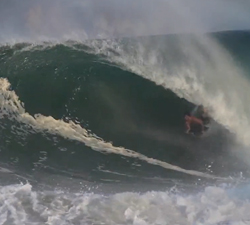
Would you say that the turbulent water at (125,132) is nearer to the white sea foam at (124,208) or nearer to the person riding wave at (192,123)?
the white sea foam at (124,208)

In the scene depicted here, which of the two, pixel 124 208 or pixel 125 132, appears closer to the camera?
pixel 124 208

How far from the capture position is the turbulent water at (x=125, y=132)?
271 inches

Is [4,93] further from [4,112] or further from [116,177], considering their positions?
[116,177]

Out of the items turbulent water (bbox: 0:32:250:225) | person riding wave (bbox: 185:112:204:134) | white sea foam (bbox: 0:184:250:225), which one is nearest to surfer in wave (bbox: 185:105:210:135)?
person riding wave (bbox: 185:112:204:134)

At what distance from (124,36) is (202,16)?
1.78 meters

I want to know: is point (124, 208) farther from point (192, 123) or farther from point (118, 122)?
point (192, 123)

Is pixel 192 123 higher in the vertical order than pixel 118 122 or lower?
higher

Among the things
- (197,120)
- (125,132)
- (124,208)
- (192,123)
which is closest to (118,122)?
(125,132)

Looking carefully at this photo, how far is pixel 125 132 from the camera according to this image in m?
7.71

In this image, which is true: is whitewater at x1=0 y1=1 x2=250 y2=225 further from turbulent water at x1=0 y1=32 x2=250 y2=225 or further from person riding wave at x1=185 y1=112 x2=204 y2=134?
person riding wave at x1=185 y1=112 x2=204 y2=134

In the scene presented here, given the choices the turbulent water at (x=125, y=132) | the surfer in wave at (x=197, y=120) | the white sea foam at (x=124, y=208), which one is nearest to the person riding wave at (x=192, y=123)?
the surfer in wave at (x=197, y=120)

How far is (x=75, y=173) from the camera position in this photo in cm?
748

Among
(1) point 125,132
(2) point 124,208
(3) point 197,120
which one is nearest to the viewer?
(2) point 124,208

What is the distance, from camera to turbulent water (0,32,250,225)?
689cm
